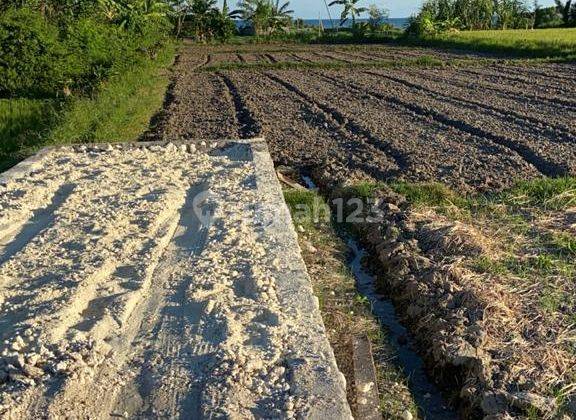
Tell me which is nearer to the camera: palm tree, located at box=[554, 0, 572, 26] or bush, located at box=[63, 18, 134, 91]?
bush, located at box=[63, 18, 134, 91]

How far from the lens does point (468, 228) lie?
5270 mm

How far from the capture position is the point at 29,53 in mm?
13914

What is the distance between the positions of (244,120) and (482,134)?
4.05m

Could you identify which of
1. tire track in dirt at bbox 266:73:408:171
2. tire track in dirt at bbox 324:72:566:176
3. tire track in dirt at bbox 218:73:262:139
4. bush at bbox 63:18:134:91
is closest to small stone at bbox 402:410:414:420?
tire track in dirt at bbox 266:73:408:171

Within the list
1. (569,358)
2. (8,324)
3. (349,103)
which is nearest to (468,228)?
(569,358)

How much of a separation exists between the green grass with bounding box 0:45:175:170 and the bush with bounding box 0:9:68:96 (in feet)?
2.59

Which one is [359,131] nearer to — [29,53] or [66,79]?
[66,79]

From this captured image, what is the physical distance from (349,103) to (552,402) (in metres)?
10.5

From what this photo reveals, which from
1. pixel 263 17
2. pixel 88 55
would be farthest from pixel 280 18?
pixel 88 55

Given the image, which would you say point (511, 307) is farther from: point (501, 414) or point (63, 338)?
point (63, 338)

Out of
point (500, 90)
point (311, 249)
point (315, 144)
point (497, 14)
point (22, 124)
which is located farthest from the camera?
point (497, 14)

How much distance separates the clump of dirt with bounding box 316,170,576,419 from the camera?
3164 mm

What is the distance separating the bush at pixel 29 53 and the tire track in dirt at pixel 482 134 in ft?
22.1

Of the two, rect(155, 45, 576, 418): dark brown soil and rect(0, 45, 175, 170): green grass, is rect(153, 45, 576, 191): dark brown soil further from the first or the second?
rect(0, 45, 175, 170): green grass
